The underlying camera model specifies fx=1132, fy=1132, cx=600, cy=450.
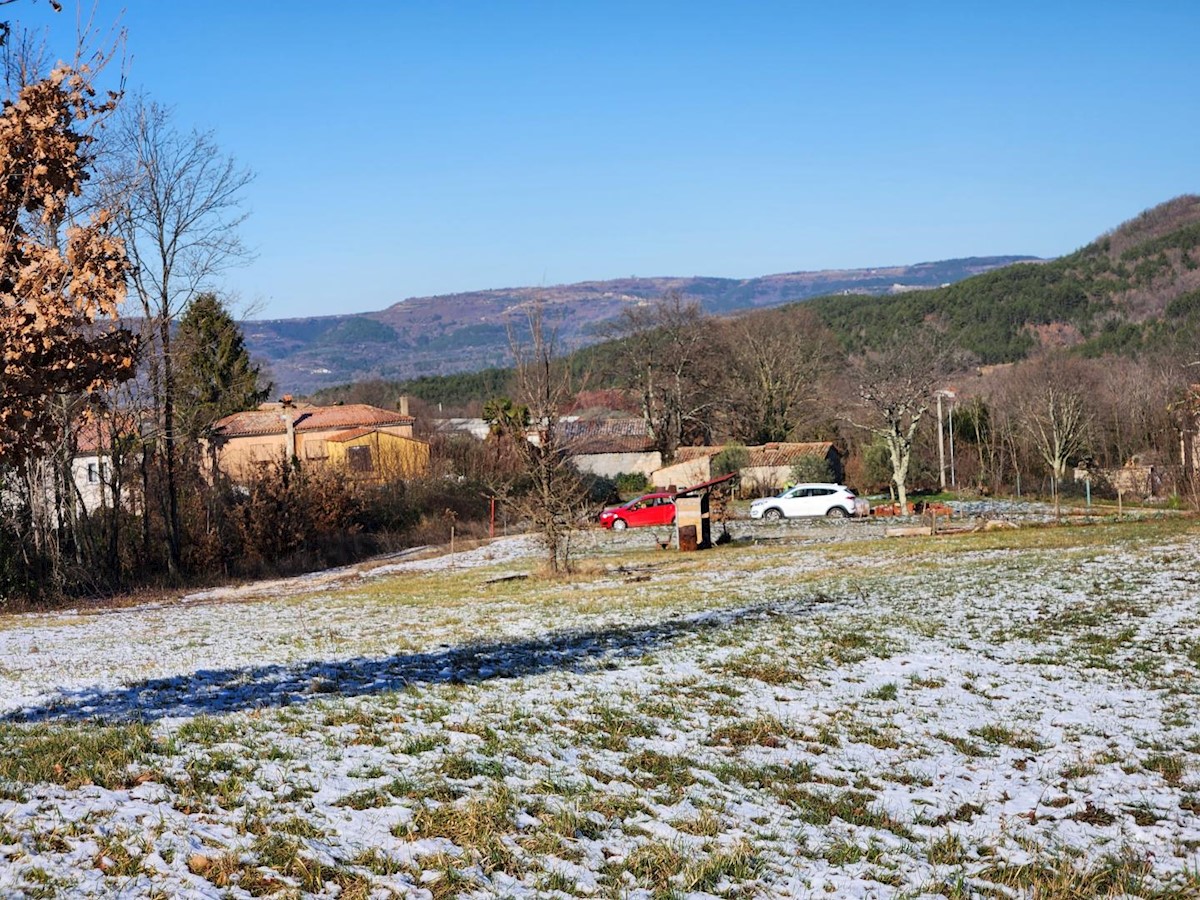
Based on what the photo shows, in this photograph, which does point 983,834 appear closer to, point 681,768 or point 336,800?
point 681,768

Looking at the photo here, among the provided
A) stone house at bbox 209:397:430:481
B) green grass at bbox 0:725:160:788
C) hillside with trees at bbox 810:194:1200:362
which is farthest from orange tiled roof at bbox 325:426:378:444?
hillside with trees at bbox 810:194:1200:362

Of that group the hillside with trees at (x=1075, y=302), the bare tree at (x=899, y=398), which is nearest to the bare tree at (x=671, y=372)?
the bare tree at (x=899, y=398)

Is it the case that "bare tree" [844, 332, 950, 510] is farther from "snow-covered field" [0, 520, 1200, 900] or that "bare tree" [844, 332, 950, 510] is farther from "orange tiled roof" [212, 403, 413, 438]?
"orange tiled roof" [212, 403, 413, 438]

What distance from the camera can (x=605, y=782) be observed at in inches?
317

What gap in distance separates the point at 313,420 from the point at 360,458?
18.6m

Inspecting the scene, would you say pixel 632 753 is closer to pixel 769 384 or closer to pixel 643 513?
pixel 643 513

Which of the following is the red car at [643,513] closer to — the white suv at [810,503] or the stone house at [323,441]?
the white suv at [810,503]

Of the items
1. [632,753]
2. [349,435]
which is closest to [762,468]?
[349,435]

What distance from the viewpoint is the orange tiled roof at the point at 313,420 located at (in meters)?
65.9

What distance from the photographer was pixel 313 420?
69.4 metres

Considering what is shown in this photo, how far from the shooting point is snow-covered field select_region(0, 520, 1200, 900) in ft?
21.0

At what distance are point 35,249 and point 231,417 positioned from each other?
206 feet

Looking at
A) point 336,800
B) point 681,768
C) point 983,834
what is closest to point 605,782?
point 681,768

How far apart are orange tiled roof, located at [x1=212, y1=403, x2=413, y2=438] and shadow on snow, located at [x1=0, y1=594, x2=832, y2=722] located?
5336 cm
